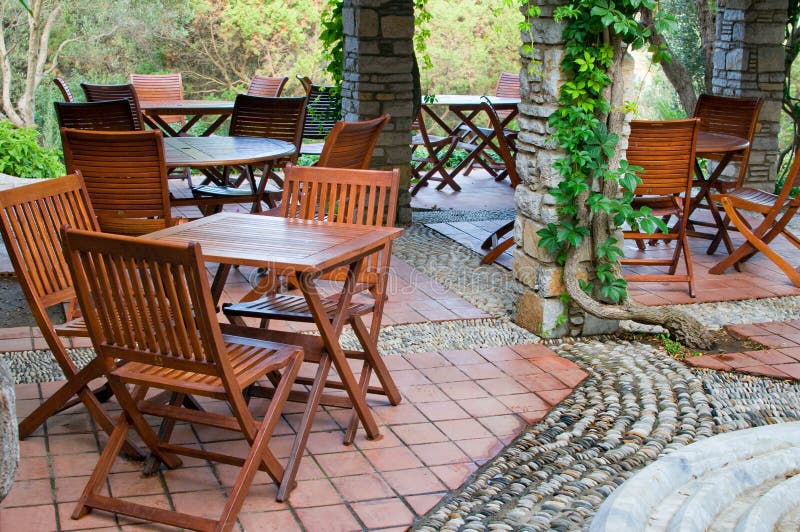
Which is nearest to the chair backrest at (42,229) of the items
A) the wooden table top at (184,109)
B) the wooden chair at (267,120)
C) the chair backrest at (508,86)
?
the wooden chair at (267,120)

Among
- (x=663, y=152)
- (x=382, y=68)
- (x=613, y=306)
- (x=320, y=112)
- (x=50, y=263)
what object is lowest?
(x=613, y=306)

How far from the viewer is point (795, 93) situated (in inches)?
540

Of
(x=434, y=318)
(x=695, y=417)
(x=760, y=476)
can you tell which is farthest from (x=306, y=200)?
(x=760, y=476)

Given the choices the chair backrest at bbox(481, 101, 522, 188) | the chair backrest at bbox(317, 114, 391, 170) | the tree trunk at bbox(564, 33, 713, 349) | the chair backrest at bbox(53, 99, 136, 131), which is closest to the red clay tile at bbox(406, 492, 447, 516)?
the tree trunk at bbox(564, 33, 713, 349)

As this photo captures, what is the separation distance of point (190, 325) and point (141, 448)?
81 cm

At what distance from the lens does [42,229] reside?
3090mm

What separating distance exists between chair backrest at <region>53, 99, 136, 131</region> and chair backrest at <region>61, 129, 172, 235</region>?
75 cm

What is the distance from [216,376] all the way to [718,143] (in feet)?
13.2

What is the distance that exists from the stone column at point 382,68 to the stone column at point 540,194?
6.93 feet

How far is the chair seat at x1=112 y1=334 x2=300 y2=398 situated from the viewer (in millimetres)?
2561

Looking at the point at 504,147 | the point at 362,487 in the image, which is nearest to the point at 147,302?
the point at 362,487

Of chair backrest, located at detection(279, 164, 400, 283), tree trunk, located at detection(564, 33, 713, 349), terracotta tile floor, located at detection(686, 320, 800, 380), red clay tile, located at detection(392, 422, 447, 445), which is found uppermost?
chair backrest, located at detection(279, 164, 400, 283)

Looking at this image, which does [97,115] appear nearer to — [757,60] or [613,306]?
[613,306]

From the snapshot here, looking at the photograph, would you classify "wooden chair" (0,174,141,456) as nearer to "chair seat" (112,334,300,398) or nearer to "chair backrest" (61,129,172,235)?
"chair seat" (112,334,300,398)
